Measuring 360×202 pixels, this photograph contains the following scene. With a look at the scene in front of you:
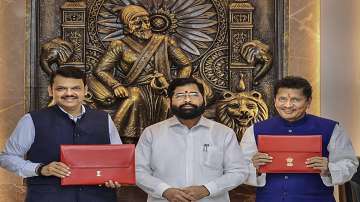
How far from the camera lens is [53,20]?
255 inches

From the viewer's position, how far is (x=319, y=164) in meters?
3.83

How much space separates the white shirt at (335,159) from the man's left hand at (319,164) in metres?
0.03

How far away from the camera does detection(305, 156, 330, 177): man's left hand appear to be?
12.5 ft

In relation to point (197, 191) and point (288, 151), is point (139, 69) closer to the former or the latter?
point (197, 191)

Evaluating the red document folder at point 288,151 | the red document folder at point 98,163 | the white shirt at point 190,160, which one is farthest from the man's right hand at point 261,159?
the red document folder at point 98,163

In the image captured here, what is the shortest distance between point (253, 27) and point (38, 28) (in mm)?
2047

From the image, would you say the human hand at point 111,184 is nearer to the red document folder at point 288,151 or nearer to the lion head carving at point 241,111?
the red document folder at point 288,151

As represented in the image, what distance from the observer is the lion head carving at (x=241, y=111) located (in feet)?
19.6

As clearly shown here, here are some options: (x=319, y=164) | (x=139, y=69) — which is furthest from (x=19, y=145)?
(x=139, y=69)

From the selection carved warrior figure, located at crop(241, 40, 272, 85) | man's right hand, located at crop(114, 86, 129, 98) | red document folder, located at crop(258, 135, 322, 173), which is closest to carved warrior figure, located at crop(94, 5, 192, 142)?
man's right hand, located at crop(114, 86, 129, 98)

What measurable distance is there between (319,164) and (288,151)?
0.62 ft

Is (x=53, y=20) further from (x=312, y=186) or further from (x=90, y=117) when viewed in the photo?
(x=312, y=186)

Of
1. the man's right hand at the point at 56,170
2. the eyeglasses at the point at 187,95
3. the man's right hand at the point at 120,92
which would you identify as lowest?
the man's right hand at the point at 56,170

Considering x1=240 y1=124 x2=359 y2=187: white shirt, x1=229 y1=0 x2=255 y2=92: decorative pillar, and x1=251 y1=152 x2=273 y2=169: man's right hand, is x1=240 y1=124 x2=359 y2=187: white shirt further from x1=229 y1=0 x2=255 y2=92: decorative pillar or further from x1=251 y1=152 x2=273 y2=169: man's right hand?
x1=229 y1=0 x2=255 y2=92: decorative pillar
